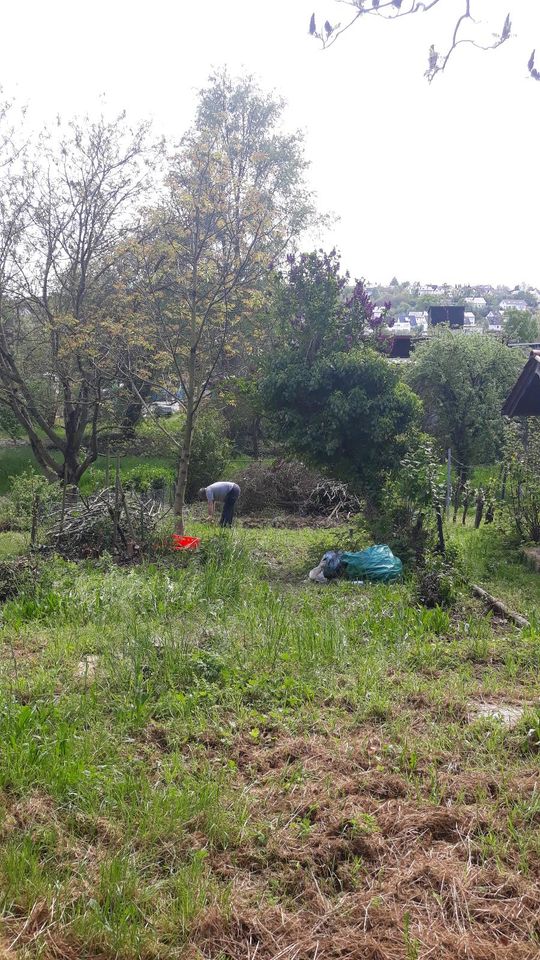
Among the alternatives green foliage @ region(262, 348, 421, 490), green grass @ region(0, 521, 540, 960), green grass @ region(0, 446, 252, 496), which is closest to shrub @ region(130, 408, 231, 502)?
green grass @ region(0, 446, 252, 496)

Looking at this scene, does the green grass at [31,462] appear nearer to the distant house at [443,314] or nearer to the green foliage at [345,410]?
the green foliage at [345,410]

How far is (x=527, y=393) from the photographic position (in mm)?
12438

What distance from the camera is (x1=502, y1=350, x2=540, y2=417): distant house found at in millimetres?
11734

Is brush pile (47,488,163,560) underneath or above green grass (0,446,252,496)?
above

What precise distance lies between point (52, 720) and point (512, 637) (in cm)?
338

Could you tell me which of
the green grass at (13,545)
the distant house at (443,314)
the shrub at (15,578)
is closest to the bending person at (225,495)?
the green grass at (13,545)

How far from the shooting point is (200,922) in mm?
2664

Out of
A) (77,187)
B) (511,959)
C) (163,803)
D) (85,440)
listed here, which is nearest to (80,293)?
(77,187)

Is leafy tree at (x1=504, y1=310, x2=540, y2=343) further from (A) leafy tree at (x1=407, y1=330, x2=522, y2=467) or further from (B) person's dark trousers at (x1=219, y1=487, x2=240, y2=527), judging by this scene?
(B) person's dark trousers at (x1=219, y1=487, x2=240, y2=527)

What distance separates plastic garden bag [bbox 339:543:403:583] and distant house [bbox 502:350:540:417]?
436cm

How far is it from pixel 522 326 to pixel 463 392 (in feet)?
70.9

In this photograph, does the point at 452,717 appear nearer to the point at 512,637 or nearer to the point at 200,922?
the point at 512,637

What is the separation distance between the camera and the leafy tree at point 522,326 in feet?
127

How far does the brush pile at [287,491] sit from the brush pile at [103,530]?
24.2 ft
